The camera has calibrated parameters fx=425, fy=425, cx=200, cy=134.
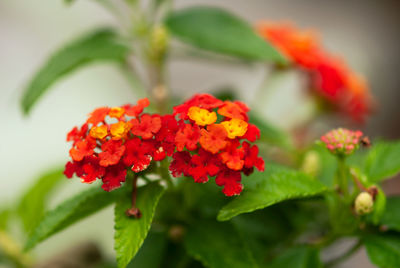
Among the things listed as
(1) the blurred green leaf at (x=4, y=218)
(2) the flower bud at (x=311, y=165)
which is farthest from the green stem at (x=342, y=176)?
(1) the blurred green leaf at (x=4, y=218)

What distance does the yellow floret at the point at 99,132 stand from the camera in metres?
0.41

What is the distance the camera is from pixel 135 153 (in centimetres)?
40

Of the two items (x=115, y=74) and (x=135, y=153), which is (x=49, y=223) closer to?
(x=135, y=153)

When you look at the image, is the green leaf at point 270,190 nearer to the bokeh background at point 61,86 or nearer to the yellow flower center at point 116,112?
the yellow flower center at point 116,112

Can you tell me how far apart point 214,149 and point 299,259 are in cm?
23

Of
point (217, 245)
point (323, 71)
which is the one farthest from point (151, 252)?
point (323, 71)

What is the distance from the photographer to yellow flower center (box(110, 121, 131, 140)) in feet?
1.34

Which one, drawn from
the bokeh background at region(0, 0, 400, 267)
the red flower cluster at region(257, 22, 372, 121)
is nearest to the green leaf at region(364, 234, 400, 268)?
the red flower cluster at region(257, 22, 372, 121)

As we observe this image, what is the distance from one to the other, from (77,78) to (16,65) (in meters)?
0.18

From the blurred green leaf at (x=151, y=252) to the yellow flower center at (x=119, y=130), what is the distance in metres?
0.22

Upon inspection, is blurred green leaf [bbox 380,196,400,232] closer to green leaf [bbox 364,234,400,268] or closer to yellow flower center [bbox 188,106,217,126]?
green leaf [bbox 364,234,400,268]

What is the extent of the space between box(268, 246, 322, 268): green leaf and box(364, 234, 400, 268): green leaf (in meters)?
0.07

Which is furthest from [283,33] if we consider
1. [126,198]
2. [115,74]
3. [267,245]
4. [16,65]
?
[16,65]

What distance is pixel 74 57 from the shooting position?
583mm
